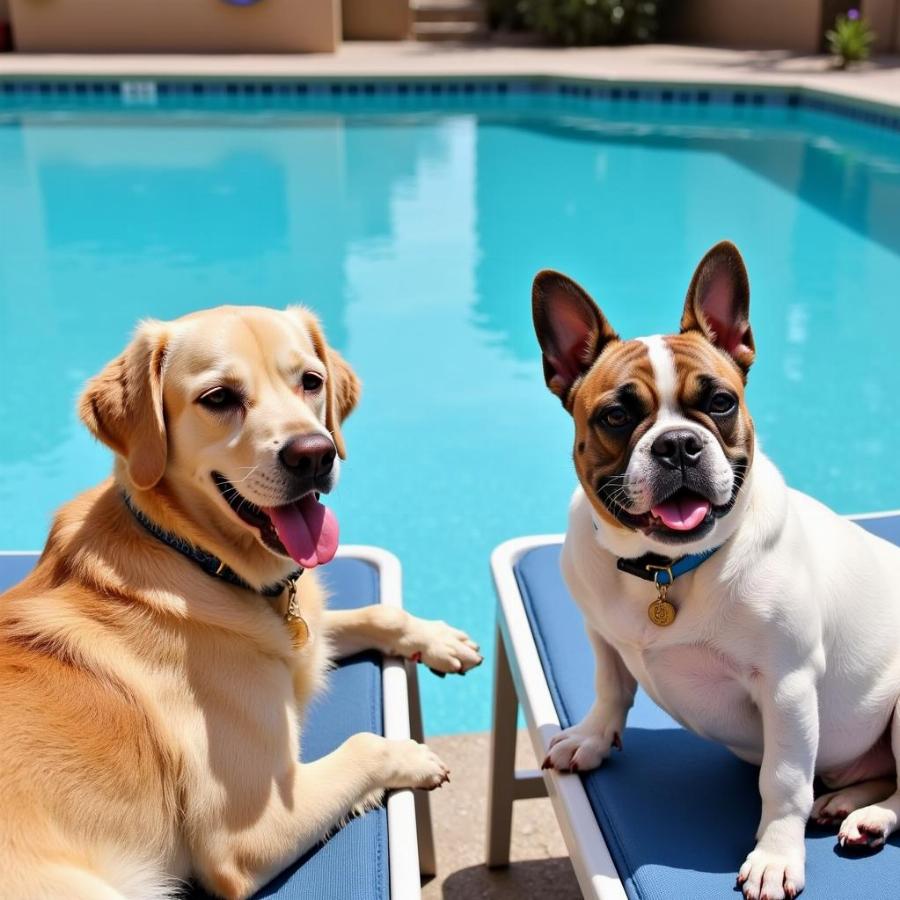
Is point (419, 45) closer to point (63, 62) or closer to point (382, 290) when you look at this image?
point (63, 62)

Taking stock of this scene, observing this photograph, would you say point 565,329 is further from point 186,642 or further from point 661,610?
point 186,642

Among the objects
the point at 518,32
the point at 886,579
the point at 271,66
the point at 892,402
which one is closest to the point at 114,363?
the point at 886,579

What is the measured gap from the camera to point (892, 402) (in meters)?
7.19

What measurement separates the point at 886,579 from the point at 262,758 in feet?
4.76

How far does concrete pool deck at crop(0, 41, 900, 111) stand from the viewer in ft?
52.2

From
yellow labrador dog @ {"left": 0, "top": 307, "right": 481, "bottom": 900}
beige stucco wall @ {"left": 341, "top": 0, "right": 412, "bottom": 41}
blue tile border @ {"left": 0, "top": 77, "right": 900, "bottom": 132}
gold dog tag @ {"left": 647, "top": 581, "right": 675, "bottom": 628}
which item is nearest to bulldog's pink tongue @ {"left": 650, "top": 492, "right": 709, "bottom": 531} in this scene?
gold dog tag @ {"left": 647, "top": 581, "right": 675, "bottom": 628}

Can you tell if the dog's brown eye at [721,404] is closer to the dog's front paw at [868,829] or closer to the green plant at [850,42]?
the dog's front paw at [868,829]

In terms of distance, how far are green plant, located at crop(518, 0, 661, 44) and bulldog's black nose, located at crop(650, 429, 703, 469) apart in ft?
65.2

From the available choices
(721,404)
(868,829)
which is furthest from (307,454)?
(868,829)

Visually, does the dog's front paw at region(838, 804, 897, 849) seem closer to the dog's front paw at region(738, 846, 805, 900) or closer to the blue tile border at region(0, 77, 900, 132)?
the dog's front paw at region(738, 846, 805, 900)

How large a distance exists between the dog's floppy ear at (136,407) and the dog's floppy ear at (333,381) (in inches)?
16.5

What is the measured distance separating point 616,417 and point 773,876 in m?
0.97

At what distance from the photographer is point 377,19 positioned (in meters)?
21.9

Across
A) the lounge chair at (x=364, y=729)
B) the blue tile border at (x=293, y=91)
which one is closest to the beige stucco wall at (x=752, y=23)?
the blue tile border at (x=293, y=91)
